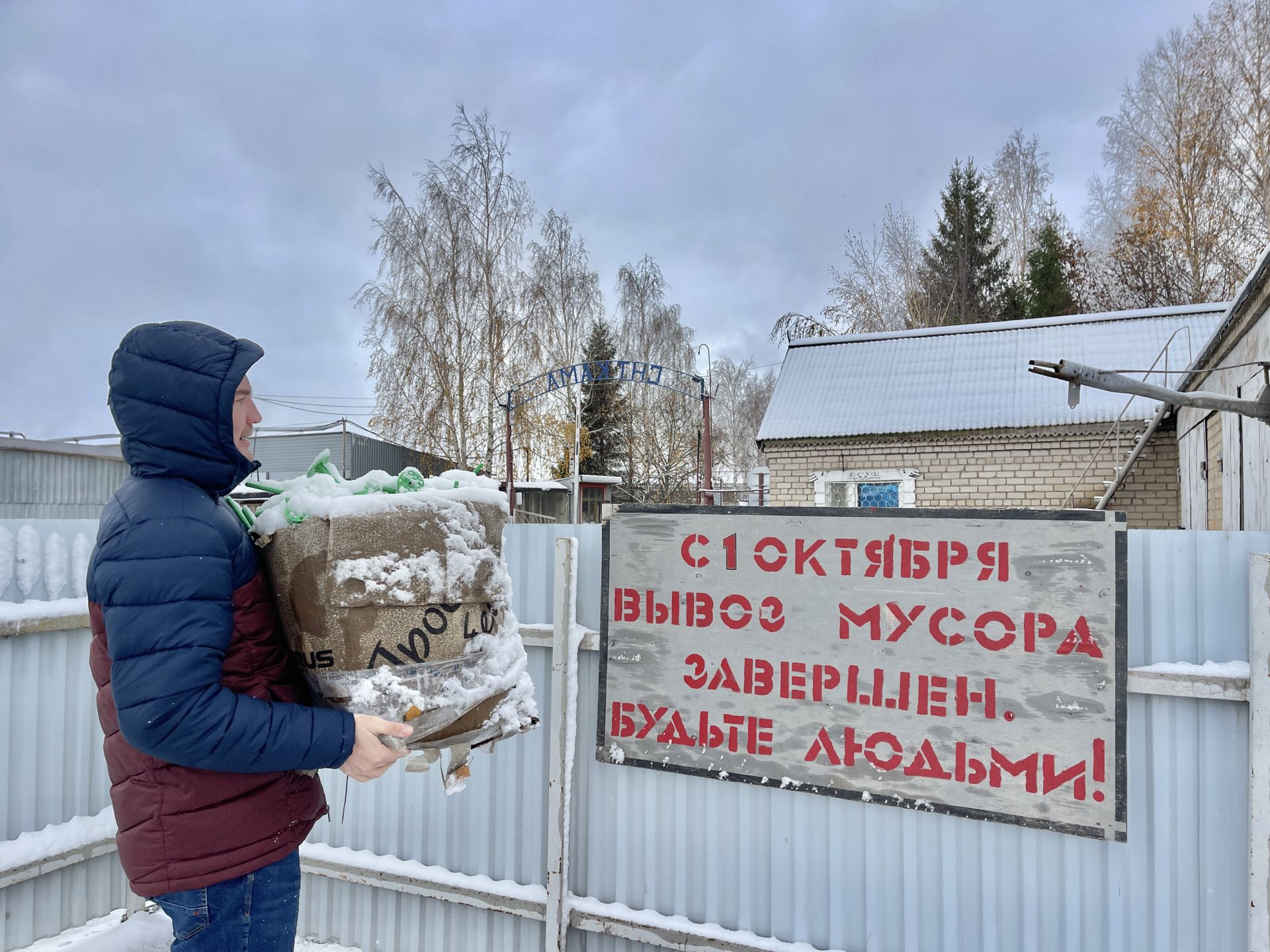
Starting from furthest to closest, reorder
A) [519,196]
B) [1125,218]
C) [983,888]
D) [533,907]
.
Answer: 1. [1125,218]
2. [519,196]
3. [533,907]
4. [983,888]

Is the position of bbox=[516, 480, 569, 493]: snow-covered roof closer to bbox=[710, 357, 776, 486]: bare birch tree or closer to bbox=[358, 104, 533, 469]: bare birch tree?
bbox=[358, 104, 533, 469]: bare birch tree

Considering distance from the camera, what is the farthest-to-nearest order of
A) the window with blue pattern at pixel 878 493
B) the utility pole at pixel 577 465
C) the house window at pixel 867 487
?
the utility pole at pixel 577 465, the window with blue pattern at pixel 878 493, the house window at pixel 867 487

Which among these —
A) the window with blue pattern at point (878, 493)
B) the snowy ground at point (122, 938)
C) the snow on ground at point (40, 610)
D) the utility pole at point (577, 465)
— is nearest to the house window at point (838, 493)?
the window with blue pattern at point (878, 493)

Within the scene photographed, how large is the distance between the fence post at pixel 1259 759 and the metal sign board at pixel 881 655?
12.1 inches

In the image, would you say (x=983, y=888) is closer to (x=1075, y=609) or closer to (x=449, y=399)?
(x=1075, y=609)

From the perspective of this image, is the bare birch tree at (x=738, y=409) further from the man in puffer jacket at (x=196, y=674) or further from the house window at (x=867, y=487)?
the man in puffer jacket at (x=196, y=674)

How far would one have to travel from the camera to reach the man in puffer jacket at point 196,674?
4.01 feet

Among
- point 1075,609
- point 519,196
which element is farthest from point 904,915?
point 519,196

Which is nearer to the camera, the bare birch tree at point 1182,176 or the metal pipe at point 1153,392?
the metal pipe at point 1153,392

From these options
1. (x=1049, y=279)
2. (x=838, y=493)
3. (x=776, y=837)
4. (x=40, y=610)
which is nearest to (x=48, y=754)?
(x=40, y=610)

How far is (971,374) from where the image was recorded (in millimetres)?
10656

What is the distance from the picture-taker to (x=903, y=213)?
91.2 feet

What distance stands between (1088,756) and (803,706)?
2.71 feet

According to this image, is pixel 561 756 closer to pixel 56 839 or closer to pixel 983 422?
pixel 56 839
